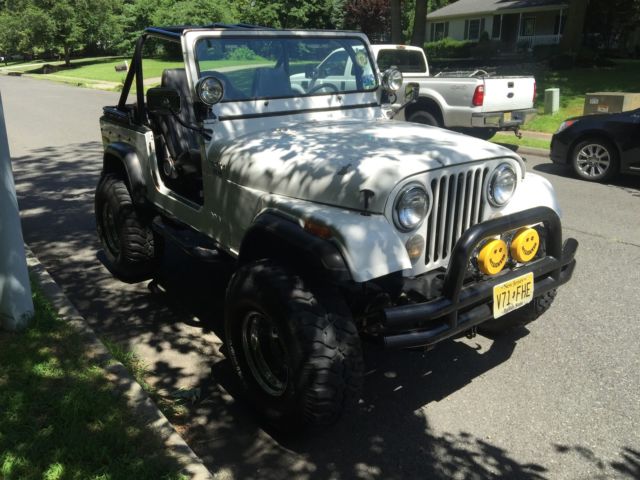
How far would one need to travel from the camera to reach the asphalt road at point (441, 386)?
288 centimetres

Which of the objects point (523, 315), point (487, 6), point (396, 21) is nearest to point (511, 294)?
point (523, 315)

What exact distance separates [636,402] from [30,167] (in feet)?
31.2

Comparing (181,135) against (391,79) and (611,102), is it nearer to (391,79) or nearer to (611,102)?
(391,79)

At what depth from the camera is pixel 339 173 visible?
2.98 m

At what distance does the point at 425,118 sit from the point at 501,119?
1.42m

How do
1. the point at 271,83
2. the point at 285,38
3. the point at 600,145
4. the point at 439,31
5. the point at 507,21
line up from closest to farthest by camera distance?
1. the point at 271,83
2. the point at 285,38
3. the point at 600,145
4. the point at 507,21
5. the point at 439,31

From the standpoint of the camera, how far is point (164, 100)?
369 centimetres

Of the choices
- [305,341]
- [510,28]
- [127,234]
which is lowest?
[127,234]

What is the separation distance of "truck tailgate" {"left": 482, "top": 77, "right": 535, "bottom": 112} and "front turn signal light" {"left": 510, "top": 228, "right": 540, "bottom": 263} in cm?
761

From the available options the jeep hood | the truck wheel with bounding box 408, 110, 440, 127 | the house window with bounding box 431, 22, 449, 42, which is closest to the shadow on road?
the jeep hood

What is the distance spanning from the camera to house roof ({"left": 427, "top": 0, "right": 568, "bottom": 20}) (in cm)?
3634

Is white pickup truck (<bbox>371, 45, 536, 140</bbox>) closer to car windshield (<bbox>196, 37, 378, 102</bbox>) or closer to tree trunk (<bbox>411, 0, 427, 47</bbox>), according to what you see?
car windshield (<bbox>196, 37, 378, 102</bbox>)

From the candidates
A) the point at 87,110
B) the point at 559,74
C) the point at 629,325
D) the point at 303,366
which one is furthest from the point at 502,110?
the point at 87,110

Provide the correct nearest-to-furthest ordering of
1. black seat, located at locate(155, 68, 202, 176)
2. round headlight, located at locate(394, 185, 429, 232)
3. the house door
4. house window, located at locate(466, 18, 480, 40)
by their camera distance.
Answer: round headlight, located at locate(394, 185, 429, 232) < black seat, located at locate(155, 68, 202, 176) < the house door < house window, located at locate(466, 18, 480, 40)
